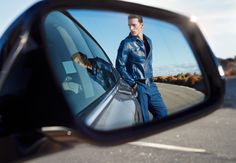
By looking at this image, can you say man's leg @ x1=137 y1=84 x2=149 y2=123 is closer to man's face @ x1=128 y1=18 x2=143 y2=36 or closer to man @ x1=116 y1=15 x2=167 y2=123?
man @ x1=116 y1=15 x2=167 y2=123

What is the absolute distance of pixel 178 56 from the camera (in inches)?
99.1

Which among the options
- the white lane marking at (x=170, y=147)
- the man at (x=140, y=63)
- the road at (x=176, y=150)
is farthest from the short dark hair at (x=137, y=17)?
the white lane marking at (x=170, y=147)

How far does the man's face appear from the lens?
2.41 metres

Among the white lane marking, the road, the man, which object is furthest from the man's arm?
the white lane marking

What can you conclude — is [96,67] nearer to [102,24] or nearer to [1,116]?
[102,24]

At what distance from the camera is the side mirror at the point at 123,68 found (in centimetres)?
174

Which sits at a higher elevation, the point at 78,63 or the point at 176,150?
the point at 78,63

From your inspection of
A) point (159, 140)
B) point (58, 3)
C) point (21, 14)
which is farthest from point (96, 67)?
point (159, 140)

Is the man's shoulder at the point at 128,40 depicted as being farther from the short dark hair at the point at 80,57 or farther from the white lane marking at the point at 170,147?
the white lane marking at the point at 170,147

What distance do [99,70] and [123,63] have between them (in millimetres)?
173

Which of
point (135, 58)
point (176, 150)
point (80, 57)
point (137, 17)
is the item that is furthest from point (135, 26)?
point (176, 150)

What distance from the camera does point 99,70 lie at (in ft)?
8.77

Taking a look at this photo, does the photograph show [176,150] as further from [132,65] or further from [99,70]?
[132,65]

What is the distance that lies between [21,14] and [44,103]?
0.24m
